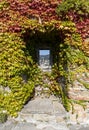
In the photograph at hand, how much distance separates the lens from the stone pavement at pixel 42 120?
5480 millimetres

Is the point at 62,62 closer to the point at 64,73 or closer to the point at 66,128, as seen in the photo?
the point at 64,73

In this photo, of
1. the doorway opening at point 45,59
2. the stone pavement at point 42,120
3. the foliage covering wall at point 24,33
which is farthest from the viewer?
the doorway opening at point 45,59

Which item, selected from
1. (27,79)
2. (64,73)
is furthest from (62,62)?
(27,79)

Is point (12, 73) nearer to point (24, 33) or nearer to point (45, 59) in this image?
point (24, 33)

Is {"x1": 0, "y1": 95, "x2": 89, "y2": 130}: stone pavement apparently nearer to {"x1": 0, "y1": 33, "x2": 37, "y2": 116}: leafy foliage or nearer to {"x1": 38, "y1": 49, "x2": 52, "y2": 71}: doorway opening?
{"x1": 0, "y1": 33, "x2": 37, "y2": 116}: leafy foliage

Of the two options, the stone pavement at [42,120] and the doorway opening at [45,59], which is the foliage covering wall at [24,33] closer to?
the stone pavement at [42,120]

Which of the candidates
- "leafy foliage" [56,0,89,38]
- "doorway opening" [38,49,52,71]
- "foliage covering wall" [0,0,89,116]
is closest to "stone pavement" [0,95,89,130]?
"foliage covering wall" [0,0,89,116]

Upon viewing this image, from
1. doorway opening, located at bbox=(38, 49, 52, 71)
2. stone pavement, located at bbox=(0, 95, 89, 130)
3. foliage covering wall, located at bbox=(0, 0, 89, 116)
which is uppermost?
foliage covering wall, located at bbox=(0, 0, 89, 116)

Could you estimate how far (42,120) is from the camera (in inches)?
223

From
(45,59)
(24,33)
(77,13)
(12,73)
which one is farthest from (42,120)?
(77,13)

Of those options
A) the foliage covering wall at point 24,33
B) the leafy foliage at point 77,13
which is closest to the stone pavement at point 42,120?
the foliage covering wall at point 24,33

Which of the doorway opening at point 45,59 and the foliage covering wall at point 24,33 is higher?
the foliage covering wall at point 24,33

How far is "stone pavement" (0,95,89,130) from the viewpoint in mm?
5480

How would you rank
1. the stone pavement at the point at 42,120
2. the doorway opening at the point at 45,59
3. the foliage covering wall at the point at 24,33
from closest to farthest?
the stone pavement at the point at 42,120, the foliage covering wall at the point at 24,33, the doorway opening at the point at 45,59
